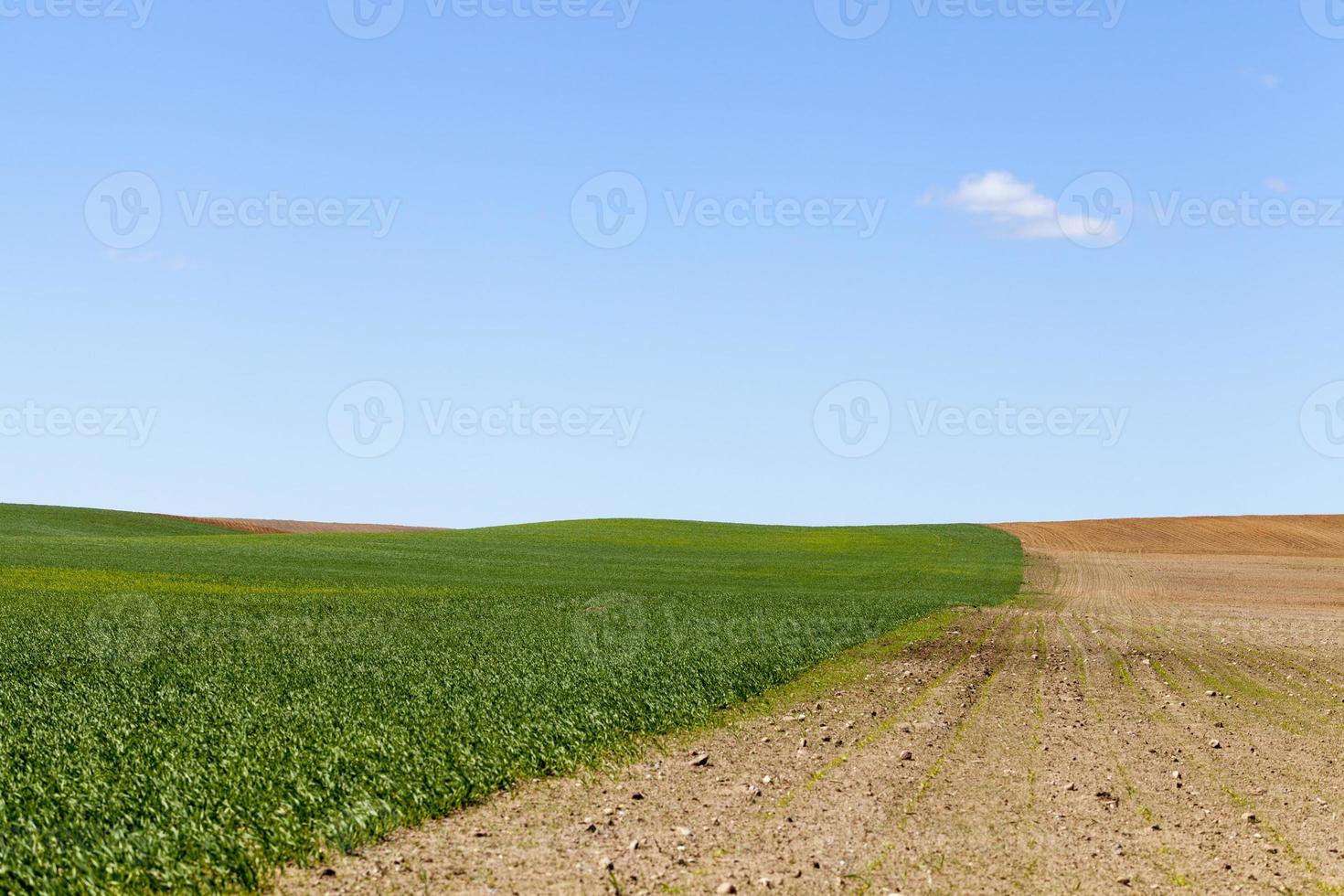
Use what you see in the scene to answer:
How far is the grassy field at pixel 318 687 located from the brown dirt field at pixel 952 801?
849mm

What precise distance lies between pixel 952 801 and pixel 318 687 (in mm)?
10185

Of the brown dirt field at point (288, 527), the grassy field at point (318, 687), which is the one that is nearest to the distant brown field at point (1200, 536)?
the grassy field at point (318, 687)

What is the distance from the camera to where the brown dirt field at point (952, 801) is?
27.7 feet

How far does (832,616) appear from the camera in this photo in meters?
31.6

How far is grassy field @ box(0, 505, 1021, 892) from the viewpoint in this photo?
30.6ft

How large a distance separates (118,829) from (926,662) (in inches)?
630

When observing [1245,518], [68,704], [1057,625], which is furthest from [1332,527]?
[68,704]

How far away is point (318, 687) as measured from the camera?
56.7 ft
